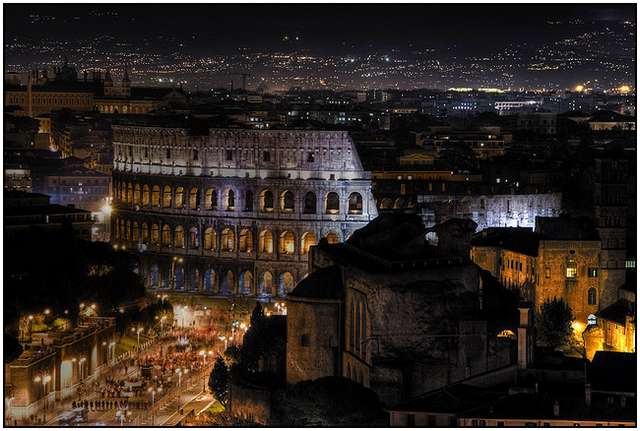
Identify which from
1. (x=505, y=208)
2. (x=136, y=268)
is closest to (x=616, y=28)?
(x=505, y=208)

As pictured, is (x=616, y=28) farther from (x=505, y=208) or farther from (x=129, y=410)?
(x=129, y=410)

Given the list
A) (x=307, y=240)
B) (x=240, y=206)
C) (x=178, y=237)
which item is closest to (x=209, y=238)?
(x=178, y=237)

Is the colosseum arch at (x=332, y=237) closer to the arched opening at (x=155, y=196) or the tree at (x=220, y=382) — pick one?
the arched opening at (x=155, y=196)

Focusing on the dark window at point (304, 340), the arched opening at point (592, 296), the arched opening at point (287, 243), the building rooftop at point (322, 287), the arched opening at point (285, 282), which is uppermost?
the arched opening at point (287, 243)

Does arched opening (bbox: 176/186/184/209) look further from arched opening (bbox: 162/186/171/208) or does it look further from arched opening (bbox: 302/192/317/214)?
arched opening (bbox: 302/192/317/214)

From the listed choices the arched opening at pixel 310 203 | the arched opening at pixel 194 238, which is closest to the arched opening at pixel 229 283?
the arched opening at pixel 194 238

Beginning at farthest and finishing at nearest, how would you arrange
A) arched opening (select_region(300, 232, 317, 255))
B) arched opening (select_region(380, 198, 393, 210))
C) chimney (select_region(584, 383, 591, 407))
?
arched opening (select_region(300, 232, 317, 255)) < arched opening (select_region(380, 198, 393, 210)) < chimney (select_region(584, 383, 591, 407))

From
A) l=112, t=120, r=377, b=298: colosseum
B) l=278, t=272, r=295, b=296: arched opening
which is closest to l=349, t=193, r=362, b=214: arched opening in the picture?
l=112, t=120, r=377, b=298: colosseum

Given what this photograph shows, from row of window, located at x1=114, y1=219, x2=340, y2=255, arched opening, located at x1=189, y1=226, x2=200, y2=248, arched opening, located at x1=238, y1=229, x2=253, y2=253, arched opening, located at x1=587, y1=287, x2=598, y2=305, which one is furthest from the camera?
arched opening, located at x1=189, y1=226, x2=200, y2=248
